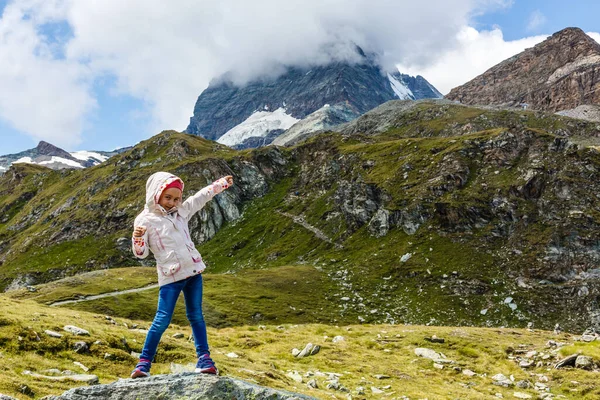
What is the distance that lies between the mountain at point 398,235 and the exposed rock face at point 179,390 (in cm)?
6906

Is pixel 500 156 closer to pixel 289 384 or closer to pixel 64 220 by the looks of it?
pixel 289 384

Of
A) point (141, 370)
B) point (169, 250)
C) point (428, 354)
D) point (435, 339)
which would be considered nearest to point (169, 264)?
point (169, 250)

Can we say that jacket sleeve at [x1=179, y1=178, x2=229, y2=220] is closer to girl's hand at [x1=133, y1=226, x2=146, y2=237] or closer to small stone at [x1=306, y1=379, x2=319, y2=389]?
girl's hand at [x1=133, y1=226, x2=146, y2=237]

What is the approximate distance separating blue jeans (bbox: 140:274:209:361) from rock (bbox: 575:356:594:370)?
72.5 feet

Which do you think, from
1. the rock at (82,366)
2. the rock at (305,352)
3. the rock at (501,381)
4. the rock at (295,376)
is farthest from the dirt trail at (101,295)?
the rock at (501,381)

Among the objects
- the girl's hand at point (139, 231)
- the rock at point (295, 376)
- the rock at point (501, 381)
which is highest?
the girl's hand at point (139, 231)

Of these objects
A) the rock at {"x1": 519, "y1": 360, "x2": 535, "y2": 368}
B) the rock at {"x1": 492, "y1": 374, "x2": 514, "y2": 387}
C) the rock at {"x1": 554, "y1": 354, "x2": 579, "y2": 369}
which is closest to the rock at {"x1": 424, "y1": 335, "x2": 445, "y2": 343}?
the rock at {"x1": 519, "y1": 360, "x2": 535, "y2": 368}

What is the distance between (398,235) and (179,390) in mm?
106815

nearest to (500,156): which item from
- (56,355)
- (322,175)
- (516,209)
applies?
(516,209)

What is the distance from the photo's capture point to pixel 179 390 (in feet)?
28.7

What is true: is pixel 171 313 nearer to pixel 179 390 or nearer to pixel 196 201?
pixel 179 390

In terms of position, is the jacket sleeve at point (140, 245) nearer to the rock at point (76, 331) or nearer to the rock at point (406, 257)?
the rock at point (76, 331)

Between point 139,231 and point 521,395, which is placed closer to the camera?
point 139,231

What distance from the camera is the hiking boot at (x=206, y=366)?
10022 millimetres
